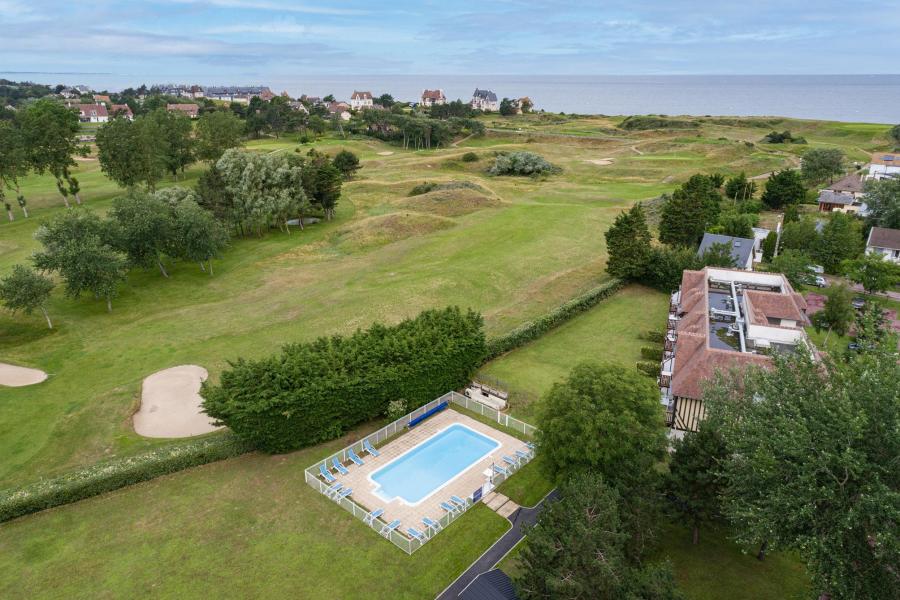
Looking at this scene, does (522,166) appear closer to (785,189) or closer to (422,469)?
(785,189)

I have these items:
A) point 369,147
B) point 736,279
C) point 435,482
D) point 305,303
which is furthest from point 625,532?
point 369,147

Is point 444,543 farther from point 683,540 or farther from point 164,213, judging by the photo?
point 164,213

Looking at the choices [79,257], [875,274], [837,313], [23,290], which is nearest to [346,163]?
Result: [79,257]

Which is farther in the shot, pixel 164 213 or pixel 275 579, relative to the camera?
pixel 164 213

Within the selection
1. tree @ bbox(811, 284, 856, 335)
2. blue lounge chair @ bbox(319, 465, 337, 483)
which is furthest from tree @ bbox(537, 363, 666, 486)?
tree @ bbox(811, 284, 856, 335)

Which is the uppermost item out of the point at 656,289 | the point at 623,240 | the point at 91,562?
the point at 623,240

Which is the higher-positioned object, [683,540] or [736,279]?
[736,279]

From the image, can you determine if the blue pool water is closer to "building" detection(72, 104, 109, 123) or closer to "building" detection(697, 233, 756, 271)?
"building" detection(697, 233, 756, 271)

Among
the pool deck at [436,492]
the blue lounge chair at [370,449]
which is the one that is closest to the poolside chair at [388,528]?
the pool deck at [436,492]
